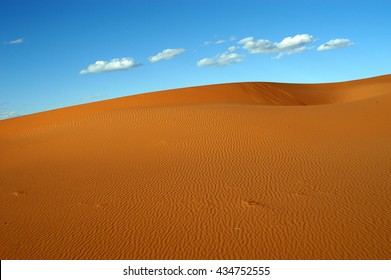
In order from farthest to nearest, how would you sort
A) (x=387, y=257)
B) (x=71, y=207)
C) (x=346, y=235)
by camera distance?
(x=71, y=207)
(x=346, y=235)
(x=387, y=257)

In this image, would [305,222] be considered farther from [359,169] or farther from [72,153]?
[72,153]

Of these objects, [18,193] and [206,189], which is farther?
[18,193]

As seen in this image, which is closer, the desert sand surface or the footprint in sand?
the desert sand surface

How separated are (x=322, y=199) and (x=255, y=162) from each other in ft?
9.96

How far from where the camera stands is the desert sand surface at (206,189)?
17.5 ft

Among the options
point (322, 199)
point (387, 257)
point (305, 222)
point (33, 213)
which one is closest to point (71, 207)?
point (33, 213)

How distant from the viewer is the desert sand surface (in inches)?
210

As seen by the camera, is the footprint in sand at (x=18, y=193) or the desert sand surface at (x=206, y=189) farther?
the footprint in sand at (x=18, y=193)

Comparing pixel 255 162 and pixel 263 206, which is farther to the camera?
pixel 255 162

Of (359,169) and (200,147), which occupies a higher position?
(200,147)

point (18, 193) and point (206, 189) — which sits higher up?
point (18, 193)

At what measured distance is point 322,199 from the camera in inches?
266

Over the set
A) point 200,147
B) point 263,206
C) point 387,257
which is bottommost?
point 387,257

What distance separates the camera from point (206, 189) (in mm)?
7672
